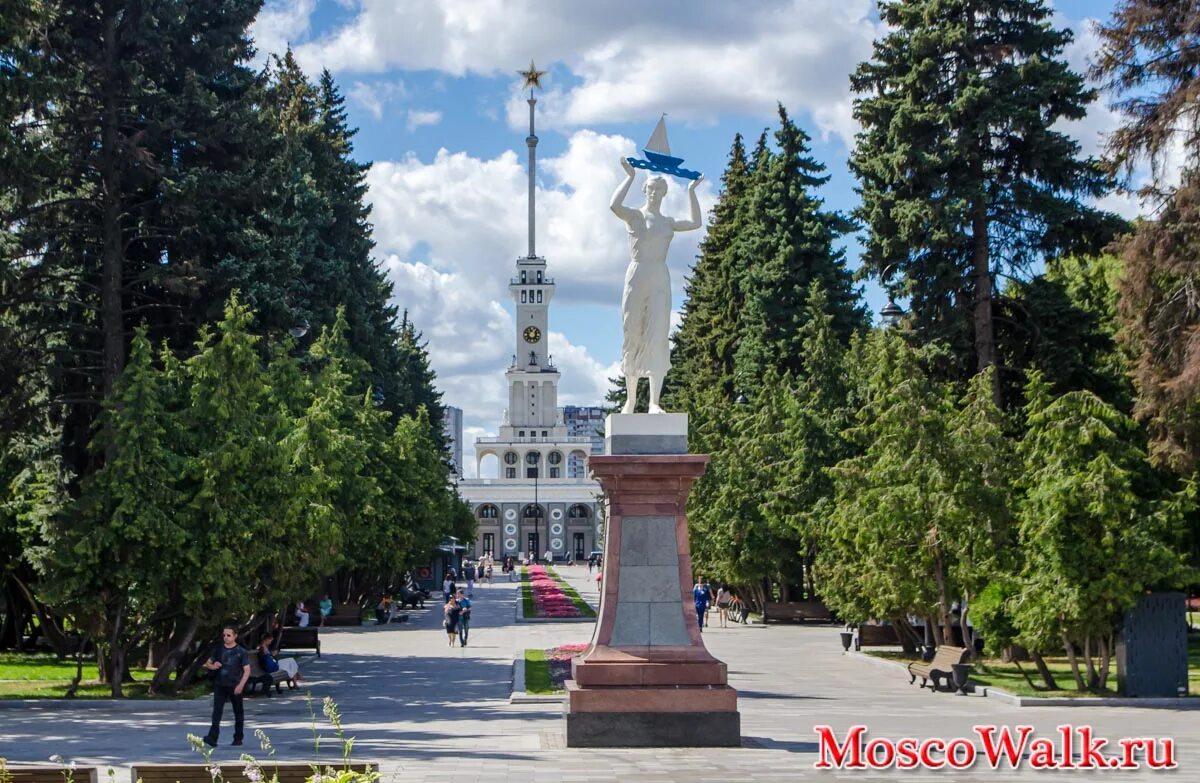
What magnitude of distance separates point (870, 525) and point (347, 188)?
2864cm

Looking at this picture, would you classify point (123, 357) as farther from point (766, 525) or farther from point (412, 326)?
point (412, 326)

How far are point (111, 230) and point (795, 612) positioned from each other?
27.5 metres

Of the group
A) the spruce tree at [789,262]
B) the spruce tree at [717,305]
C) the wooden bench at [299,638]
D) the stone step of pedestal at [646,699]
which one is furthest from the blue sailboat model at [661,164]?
the spruce tree at [717,305]

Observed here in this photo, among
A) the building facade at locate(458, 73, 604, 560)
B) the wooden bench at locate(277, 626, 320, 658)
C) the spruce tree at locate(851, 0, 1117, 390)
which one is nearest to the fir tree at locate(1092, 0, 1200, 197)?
the spruce tree at locate(851, 0, 1117, 390)

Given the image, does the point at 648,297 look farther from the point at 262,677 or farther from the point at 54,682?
the point at 54,682

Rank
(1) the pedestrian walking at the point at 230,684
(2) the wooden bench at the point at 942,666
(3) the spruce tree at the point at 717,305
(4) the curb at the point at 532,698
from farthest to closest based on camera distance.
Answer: (3) the spruce tree at the point at 717,305 < (2) the wooden bench at the point at 942,666 < (4) the curb at the point at 532,698 < (1) the pedestrian walking at the point at 230,684

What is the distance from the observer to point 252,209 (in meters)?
29.4

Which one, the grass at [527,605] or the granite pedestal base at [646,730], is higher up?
the grass at [527,605]

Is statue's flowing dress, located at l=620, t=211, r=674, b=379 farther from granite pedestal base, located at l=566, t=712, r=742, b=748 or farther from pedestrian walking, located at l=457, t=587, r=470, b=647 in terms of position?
pedestrian walking, located at l=457, t=587, r=470, b=647

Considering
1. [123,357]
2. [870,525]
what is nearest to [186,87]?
[123,357]

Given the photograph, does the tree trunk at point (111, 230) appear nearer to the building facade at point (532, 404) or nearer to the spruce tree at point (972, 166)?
the spruce tree at point (972, 166)

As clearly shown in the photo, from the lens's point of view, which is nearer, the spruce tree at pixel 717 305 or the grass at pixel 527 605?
the grass at pixel 527 605

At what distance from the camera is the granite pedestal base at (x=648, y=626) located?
1683 cm

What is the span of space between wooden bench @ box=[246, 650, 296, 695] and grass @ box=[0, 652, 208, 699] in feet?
2.67
